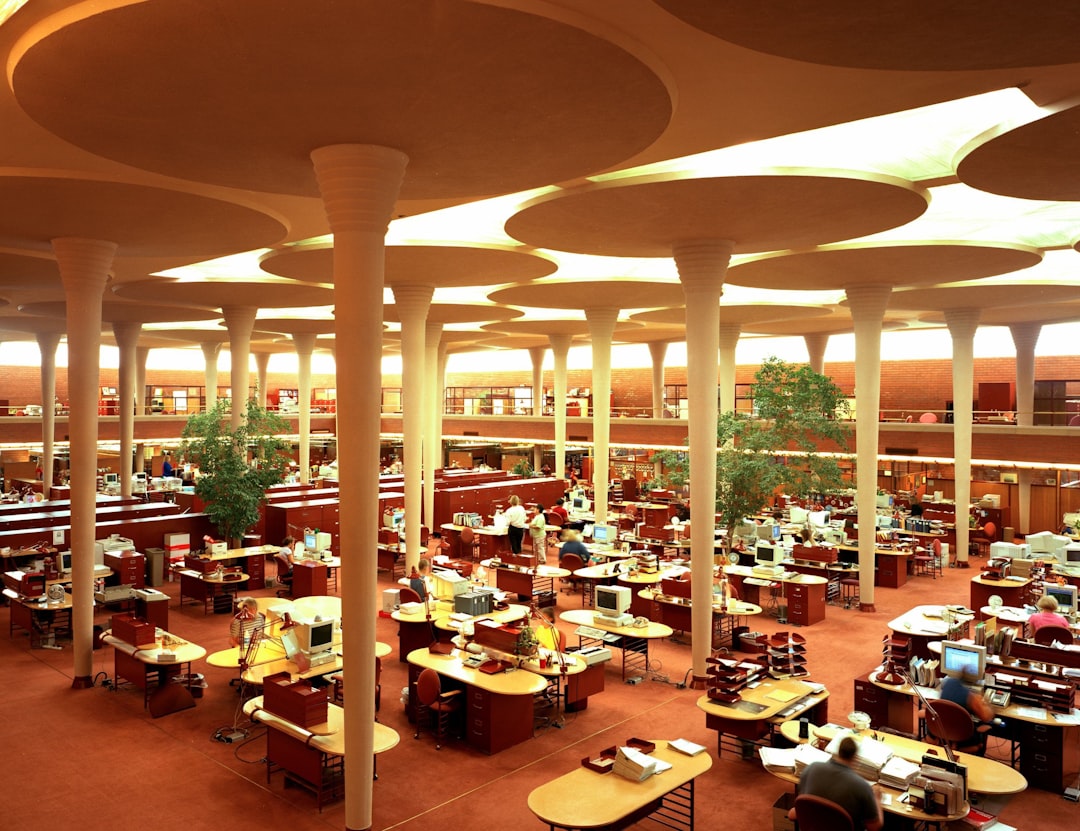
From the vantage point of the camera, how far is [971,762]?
8.46m

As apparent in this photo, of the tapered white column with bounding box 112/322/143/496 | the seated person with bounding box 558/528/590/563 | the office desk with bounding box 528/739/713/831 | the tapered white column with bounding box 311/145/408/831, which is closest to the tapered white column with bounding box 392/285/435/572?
the seated person with bounding box 558/528/590/563

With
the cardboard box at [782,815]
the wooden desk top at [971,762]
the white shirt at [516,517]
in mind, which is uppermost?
the white shirt at [516,517]

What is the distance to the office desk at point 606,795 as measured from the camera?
722 centimetres

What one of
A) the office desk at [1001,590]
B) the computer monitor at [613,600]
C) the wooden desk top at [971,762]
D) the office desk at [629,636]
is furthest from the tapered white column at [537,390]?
the wooden desk top at [971,762]

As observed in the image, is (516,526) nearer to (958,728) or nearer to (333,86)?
(958,728)

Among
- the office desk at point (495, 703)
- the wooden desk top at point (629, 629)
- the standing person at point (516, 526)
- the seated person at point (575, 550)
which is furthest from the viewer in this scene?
the standing person at point (516, 526)

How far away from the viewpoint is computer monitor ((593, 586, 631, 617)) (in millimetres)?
13781

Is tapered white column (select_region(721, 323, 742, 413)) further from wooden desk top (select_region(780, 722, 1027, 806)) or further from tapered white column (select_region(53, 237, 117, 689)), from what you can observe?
tapered white column (select_region(53, 237, 117, 689))

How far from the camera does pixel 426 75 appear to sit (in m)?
6.28

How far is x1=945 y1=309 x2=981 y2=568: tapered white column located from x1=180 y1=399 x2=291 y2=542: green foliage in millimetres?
18782

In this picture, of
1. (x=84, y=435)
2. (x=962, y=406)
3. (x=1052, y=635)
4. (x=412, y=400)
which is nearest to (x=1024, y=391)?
(x=962, y=406)

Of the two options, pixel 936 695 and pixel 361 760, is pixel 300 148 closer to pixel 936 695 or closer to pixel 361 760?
pixel 361 760

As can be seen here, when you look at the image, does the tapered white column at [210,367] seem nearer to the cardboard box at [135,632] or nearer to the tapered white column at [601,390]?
the tapered white column at [601,390]

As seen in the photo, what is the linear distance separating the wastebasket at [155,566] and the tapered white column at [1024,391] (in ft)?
88.6
